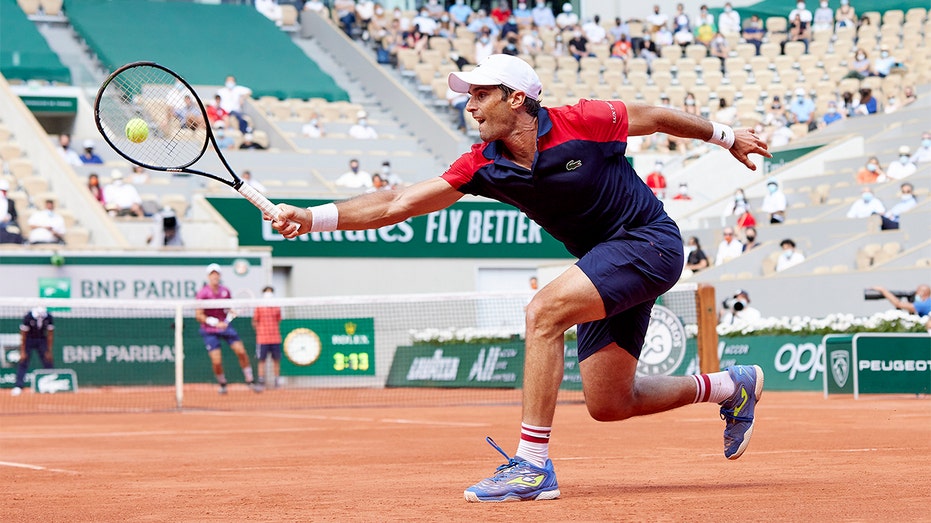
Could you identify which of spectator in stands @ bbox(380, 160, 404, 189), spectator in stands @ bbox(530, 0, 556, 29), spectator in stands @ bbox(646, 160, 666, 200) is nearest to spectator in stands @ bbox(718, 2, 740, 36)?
spectator in stands @ bbox(530, 0, 556, 29)

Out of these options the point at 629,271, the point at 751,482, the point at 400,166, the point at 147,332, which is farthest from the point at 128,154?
the point at 400,166

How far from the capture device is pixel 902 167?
83.8 feet

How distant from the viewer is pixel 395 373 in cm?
2138

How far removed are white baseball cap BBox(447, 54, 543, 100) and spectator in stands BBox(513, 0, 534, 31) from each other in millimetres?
30744

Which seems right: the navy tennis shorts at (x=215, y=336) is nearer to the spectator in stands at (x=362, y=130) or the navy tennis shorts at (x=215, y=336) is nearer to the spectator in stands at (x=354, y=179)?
the spectator in stands at (x=354, y=179)

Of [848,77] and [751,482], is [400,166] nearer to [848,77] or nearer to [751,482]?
[848,77]

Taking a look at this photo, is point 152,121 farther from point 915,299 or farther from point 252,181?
point 252,181

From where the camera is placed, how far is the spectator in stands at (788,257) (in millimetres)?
22750

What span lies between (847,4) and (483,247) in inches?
561

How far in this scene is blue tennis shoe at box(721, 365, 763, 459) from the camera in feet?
22.1

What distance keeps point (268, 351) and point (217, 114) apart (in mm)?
9563

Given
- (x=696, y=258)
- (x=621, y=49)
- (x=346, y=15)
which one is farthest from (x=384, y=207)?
(x=346, y=15)

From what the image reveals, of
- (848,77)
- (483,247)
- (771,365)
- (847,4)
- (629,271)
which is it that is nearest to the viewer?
(629,271)

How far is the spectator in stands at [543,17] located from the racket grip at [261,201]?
31.7 m
